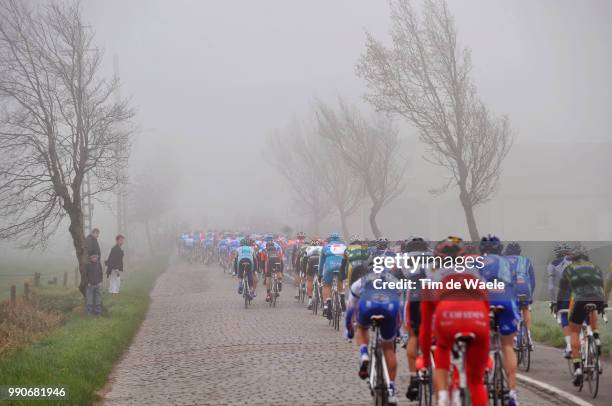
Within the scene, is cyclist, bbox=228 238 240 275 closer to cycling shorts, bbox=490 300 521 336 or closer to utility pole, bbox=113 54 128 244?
utility pole, bbox=113 54 128 244

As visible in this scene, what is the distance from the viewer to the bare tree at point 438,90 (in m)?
28.7

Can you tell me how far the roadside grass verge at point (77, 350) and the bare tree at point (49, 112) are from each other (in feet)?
6.48

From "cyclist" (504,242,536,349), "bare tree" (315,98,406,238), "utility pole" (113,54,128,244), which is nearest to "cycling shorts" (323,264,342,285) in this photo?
"cyclist" (504,242,536,349)

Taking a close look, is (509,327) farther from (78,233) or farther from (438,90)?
(438,90)

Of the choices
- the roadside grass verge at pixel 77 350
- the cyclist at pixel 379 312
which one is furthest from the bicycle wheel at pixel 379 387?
the roadside grass verge at pixel 77 350

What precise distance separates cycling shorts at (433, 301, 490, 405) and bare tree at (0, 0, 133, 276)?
18378mm

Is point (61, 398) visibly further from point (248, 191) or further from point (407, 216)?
point (248, 191)

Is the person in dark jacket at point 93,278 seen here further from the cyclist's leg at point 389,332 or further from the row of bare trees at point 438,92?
the cyclist's leg at point 389,332

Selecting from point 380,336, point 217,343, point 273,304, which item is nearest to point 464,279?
point 380,336

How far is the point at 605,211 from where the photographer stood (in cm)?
6506

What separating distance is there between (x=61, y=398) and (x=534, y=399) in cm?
557

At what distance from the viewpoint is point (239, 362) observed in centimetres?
1366

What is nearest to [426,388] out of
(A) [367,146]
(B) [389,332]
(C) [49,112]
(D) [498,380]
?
(B) [389,332]

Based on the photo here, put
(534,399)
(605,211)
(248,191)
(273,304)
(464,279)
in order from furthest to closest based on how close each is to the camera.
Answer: (248,191), (605,211), (273,304), (534,399), (464,279)
